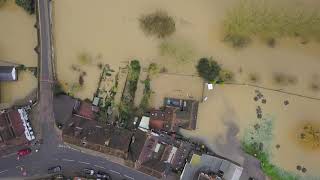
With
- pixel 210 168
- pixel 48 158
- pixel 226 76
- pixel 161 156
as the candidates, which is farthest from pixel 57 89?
pixel 210 168

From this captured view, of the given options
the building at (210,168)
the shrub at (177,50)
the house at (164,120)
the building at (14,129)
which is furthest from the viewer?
the shrub at (177,50)

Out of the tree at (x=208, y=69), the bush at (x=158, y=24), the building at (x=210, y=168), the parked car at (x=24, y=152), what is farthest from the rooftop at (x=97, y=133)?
the bush at (x=158, y=24)

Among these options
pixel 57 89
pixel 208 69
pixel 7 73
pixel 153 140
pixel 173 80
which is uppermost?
pixel 208 69

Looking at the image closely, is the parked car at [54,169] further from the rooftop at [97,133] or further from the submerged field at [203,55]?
the submerged field at [203,55]

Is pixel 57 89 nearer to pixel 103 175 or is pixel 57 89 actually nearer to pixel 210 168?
pixel 103 175

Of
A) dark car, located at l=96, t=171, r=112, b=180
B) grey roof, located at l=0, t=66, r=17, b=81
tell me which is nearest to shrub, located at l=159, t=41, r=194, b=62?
dark car, located at l=96, t=171, r=112, b=180
